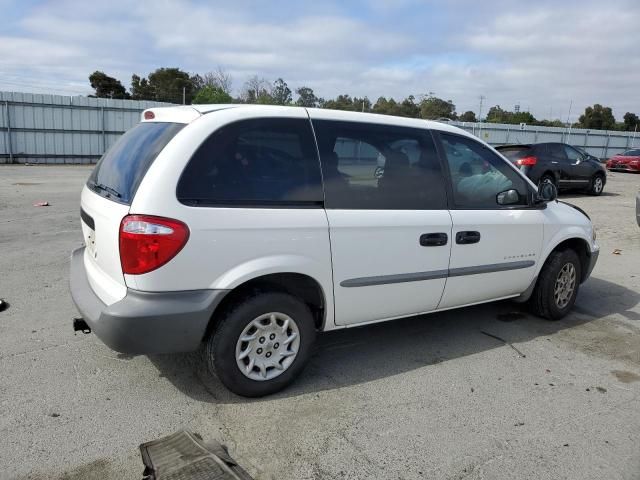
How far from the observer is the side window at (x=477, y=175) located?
161 inches

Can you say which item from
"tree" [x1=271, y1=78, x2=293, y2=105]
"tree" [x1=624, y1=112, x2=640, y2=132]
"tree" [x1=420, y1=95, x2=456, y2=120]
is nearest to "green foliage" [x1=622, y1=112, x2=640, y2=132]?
"tree" [x1=624, y1=112, x2=640, y2=132]

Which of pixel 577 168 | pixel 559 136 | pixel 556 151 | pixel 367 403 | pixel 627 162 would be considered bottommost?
pixel 367 403

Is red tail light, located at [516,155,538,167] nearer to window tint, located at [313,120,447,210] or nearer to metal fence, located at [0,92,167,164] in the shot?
window tint, located at [313,120,447,210]

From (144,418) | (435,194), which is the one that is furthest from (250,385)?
(435,194)

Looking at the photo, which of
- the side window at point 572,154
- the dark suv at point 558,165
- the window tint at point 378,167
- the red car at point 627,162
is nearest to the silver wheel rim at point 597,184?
the dark suv at point 558,165

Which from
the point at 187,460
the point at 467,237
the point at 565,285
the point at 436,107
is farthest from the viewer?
the point at 436,107

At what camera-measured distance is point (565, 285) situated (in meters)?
4.99

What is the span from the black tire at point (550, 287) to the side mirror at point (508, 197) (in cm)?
81

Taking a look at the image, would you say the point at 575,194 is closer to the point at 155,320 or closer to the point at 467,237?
the point at 467,237

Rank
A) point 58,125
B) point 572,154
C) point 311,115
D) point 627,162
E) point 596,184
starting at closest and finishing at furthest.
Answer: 1. point 311,115
2. point 572,154
3. point 596,184
4. point 58,125
5. point 627,162

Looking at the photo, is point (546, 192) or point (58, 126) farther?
point (58, 126)

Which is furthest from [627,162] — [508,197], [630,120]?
[630,120]

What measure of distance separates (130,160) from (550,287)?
383cm

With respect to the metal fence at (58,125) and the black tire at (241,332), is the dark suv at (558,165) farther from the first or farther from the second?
the metal fence at (58,125)
